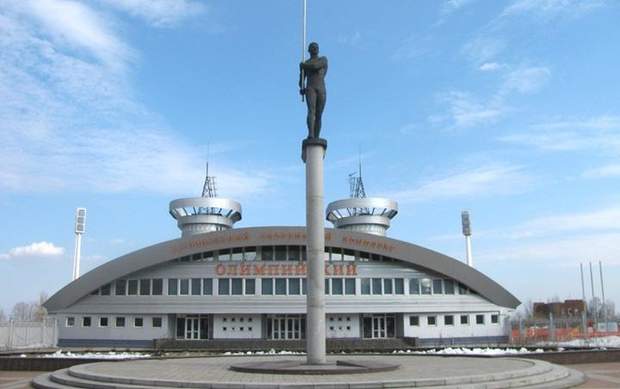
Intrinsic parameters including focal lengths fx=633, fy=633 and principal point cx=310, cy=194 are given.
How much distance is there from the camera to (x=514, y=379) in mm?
17062

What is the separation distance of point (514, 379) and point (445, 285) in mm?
33545

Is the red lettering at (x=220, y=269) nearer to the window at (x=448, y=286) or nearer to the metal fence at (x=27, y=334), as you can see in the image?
the metal fence at (x=27, y=334)

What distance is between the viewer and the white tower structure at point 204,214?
59.9m

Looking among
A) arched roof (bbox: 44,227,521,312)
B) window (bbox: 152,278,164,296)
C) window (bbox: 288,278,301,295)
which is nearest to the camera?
arched roof (bbox: 44,227,521,312)

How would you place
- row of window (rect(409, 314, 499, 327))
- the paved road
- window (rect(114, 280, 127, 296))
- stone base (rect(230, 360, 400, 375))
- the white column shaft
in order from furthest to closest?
1. row of window (rect(409, 314, 499, 327))
2. window (rect(114, 280, 127, 296))
3. the white column shaft
4. the paved road
5. stone base (rect(230, 360, 400, 375))

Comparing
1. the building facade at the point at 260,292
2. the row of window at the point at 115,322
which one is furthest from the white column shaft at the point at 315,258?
the row of window at the point at 115,322

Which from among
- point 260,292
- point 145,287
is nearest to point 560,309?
point 260,292

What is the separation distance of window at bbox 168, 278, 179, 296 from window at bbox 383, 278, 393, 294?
1602 centimetres

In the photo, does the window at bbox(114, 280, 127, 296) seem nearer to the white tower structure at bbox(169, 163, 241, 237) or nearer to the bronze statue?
the white tower structure at bbox(169, 163, 241, 237)

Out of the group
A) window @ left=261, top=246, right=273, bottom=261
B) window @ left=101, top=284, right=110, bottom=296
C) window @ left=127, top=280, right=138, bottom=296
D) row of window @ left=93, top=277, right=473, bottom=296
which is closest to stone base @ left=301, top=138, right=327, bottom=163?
row of window @ left=93, top=277, right=473, bottom=296

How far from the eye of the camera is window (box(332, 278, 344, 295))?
160 ft

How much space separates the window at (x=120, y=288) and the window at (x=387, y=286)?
2016 cm

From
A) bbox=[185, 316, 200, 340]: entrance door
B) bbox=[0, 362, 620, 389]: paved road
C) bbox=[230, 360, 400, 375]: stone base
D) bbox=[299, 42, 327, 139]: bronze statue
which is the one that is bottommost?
bbox=[0, 362, 620, 389]: paved road

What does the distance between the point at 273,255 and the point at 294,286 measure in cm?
301
